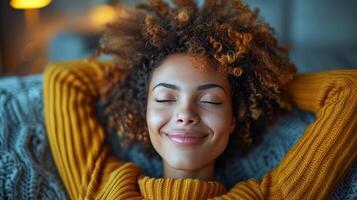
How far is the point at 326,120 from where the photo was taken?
3.18 feet

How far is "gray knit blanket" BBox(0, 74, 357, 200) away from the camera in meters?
1.00

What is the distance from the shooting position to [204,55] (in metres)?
1.00

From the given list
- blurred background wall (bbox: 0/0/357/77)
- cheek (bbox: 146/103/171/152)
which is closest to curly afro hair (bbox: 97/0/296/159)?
cheek (bbox: 146/103/171/152)

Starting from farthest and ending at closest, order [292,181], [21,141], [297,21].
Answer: [297,21] < [21,141] < [292,181]

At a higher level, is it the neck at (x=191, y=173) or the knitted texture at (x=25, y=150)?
the knitted texture at (x=25, y=150)

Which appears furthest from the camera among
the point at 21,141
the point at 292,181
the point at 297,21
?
the point at 297,21

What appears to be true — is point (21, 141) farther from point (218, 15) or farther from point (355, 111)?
point (355, 111)

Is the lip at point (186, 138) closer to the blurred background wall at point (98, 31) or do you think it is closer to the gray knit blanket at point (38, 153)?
the gray knit blanket at point (38, 153)

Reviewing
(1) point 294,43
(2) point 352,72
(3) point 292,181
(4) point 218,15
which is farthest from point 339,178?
(1) point 294,43

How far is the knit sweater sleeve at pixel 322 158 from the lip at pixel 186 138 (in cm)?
13

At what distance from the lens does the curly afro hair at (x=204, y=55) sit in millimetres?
1013

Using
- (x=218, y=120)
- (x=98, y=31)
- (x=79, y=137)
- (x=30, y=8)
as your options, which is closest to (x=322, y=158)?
(x=218, y=120)

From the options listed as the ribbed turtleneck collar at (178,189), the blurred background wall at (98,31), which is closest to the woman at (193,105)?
the ribbed turtleneck collar at (178,189)

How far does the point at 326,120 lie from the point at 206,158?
0.88 feet
